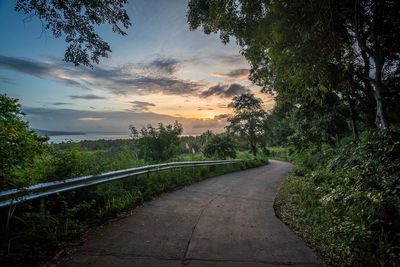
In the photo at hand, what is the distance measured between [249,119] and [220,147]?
1387 centimetres

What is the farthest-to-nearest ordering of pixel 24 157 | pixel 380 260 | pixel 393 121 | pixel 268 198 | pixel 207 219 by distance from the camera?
pixel 393 121 < pixel 268 198 < pixel 207 219 < pixel 24 157 < pixel 380 260

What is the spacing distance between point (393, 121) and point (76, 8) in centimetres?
1686

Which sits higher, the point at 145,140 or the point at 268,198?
the point at 145,140

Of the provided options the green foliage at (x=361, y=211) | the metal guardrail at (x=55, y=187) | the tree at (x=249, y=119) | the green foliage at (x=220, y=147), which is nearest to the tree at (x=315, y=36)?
the green foliage at (x=361, y=211)

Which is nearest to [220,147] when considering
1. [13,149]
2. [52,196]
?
[52,196]

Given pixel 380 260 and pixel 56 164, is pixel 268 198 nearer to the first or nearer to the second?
pixel 380 260

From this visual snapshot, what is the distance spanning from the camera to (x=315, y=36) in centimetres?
505

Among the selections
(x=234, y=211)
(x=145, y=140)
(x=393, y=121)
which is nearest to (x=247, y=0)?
(x=234, y=211)

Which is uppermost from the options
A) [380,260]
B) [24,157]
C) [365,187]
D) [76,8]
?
[76,8]

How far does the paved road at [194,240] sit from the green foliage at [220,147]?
13.0 m

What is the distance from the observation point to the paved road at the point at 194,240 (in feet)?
8.70

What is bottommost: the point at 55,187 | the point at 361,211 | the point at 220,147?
the point at 361,211

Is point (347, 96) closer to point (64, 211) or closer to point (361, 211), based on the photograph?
point (361, 211)

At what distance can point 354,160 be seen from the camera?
5.40 metres
